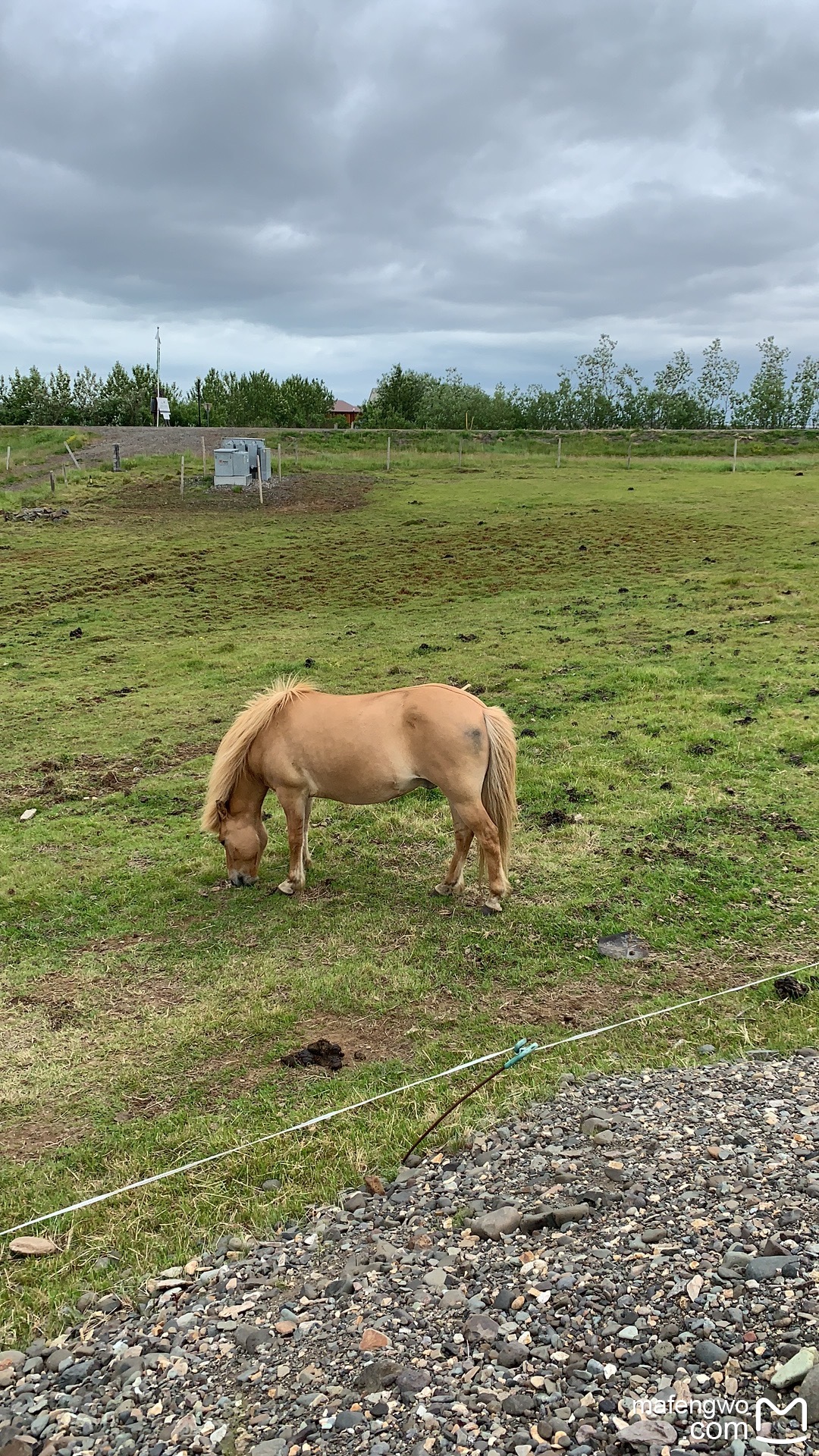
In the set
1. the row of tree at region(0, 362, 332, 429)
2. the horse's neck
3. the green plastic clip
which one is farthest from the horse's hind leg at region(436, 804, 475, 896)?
the row of tree at region(0, 362, 332, 429)

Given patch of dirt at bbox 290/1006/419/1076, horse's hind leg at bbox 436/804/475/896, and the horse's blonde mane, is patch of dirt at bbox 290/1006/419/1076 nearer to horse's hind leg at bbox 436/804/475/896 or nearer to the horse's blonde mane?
horse's hind leg at bbox 436/804/475/896

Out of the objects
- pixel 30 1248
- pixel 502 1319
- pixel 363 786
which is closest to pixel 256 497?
pixel 363 786

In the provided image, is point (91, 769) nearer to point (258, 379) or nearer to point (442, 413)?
point (442, 413)

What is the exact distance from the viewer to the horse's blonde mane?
25.0 ft

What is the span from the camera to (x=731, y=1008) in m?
5.60

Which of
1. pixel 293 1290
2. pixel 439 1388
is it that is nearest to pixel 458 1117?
pixel 293 1290

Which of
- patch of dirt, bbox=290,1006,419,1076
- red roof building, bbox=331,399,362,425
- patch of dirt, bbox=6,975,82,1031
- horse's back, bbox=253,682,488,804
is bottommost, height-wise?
patch of dirt, bbox=6,975,82,1031

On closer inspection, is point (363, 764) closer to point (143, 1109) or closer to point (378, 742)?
point (378, 742)

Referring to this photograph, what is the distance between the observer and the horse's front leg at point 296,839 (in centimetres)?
764

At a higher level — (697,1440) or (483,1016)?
(697,1440)

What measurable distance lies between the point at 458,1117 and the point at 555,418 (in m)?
62.6

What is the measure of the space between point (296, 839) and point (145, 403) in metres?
68.0

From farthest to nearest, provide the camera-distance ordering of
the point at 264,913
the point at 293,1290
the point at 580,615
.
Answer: the point at 580,615, the point at 264,913, the point at 293,1290

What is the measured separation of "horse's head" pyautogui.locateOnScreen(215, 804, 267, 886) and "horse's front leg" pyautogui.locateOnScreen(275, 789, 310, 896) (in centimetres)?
28
